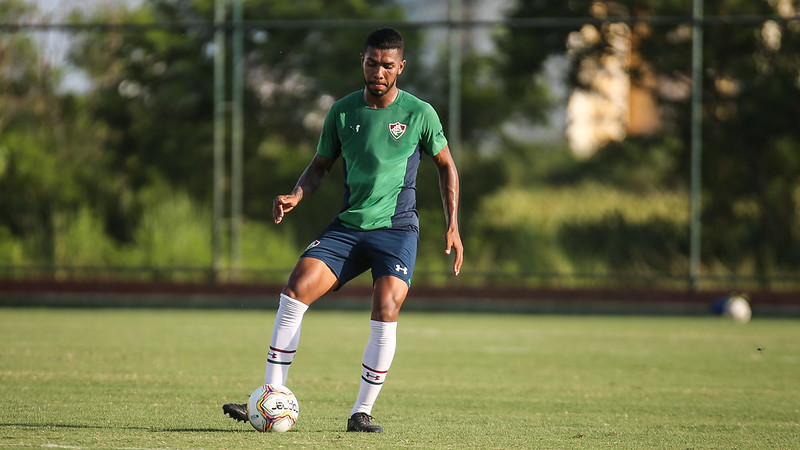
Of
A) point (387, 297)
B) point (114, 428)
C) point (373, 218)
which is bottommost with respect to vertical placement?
point (114, 428)

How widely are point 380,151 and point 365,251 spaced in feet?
1.81

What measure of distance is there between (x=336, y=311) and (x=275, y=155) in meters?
3.08

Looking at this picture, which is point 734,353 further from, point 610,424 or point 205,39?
point 205,39

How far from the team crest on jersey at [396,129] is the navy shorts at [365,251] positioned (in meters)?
0.52

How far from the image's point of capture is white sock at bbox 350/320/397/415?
244 inches

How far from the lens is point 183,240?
18.5 metres

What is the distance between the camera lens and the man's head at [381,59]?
6137 mm

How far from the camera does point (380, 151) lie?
6.23 meters

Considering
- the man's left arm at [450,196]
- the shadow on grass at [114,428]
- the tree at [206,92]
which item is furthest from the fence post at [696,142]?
the shadow on grass at [114,428]

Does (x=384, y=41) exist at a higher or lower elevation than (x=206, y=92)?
higher

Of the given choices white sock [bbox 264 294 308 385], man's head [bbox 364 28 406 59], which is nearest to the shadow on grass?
white sock [bbox 264 294 308 385]

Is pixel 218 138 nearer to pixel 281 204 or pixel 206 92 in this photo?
pixel 206 92

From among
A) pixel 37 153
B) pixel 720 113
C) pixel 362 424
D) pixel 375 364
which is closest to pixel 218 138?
pixel 37 153

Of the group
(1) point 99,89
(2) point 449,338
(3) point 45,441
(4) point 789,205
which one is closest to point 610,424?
(3) point 45,441
